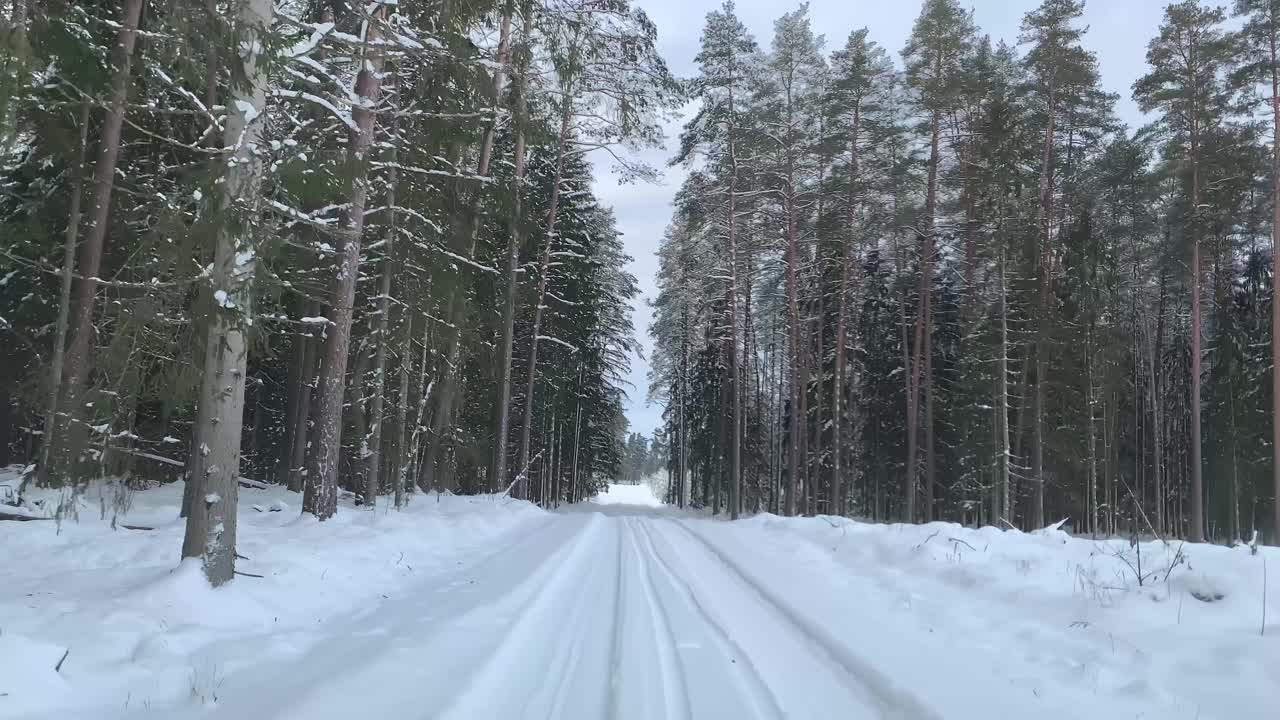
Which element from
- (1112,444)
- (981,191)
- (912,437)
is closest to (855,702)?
(912,437)

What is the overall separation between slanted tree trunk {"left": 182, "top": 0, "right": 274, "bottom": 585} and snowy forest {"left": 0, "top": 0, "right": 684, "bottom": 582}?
0.06 feet

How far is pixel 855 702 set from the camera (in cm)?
356

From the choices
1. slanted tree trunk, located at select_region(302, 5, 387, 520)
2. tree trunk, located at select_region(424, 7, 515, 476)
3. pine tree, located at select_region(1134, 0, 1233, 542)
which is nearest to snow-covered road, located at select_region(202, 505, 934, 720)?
slanted tree trunk, located at select_region(302, 5, 387, 520)

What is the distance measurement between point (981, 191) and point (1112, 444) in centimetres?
1605

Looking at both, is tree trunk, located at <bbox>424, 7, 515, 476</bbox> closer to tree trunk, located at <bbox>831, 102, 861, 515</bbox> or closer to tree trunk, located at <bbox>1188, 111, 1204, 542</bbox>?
tree trunk, located at <bbox>831, 102, 861, 515</bbox>

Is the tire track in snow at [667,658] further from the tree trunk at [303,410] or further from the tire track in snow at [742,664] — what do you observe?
the tree trunk at [303,410]

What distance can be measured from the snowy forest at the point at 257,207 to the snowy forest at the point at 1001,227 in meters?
5.61

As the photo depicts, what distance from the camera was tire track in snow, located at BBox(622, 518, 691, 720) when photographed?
11.3ft

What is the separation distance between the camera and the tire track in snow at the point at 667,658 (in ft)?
11.3

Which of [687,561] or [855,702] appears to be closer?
[855,702]

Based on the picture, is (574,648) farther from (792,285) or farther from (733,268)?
(733,268)

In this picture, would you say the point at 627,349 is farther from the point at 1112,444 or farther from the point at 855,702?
the point at 855,702

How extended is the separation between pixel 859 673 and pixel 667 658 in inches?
47.3

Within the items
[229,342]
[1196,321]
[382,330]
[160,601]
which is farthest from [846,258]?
[160,601]
